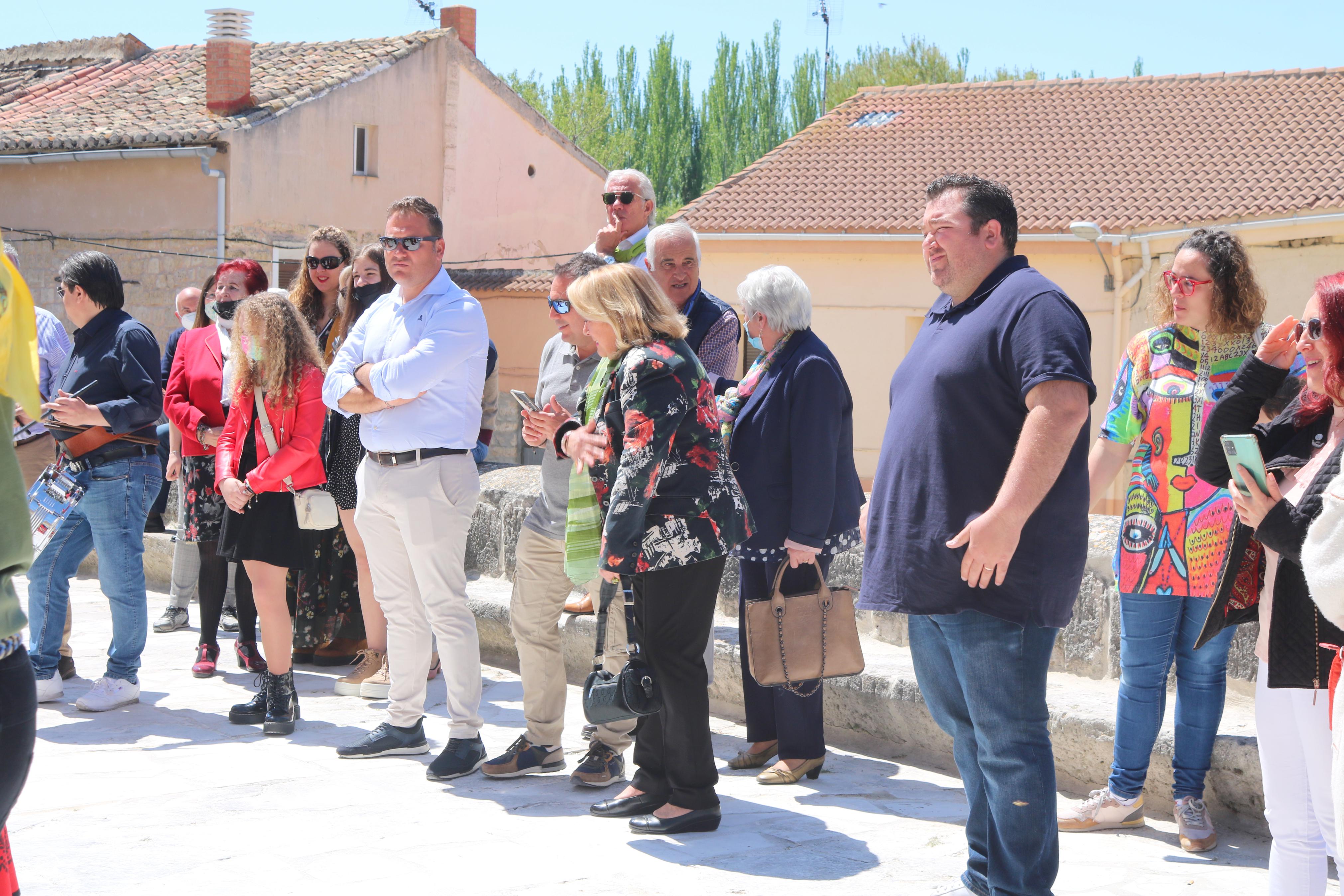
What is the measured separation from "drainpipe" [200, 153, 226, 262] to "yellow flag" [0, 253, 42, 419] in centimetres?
1845

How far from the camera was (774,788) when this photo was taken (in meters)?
4.68

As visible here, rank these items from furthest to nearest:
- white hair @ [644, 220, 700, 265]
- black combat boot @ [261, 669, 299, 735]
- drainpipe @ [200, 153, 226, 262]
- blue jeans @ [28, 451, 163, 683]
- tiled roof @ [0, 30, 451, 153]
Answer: tiled roof @ [0, 30, 451, 153], drainpipe @ [200, 153, 226, 262], blue jeans @ [28, 451, 163, 683], black combat boot @ [261, 669, 299, 735], white hair @ [644, 220, 700, 265]

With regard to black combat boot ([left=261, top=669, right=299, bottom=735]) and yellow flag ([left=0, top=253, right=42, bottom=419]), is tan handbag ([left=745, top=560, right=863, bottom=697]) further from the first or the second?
yellow flag ([left=0, top=253, right=42, bottom=419])

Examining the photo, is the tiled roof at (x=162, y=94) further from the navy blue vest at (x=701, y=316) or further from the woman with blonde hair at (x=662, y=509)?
the woman with blonde hair at (x=662, y=509)

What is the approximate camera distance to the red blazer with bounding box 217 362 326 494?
5445 millimetres

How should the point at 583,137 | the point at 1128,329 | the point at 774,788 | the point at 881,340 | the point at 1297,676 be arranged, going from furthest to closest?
the point at 583,137 < the point at 881,340 < the point at 1128,329 < the point at 774,788 < the point at 1297,676

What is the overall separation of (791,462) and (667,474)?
0.78 metres

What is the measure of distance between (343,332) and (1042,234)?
14.8 meters

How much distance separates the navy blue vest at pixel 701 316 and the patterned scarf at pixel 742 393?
0.32m

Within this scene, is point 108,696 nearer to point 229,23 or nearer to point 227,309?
point 227,309

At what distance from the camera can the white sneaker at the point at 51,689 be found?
5.81 m

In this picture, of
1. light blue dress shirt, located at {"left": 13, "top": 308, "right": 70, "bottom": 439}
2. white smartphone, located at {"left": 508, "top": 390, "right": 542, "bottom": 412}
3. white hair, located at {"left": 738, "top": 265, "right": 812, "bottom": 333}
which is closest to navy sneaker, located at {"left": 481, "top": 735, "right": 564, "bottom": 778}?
white smartphone, located at {"left": 508, "top": 390, "right": 542, "bottom": 412}

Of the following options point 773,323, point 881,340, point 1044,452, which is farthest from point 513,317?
point 1044,452

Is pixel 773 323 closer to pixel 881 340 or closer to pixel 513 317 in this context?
pixel 881 340
